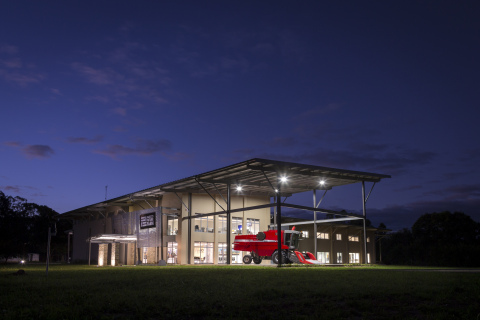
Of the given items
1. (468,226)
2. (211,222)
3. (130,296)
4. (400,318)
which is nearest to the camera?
(400,318)

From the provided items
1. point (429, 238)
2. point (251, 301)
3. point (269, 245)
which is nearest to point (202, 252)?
point (269, 245)

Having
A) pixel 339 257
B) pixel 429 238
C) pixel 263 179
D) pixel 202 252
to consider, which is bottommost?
pixel 339 257

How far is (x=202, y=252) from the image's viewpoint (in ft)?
145

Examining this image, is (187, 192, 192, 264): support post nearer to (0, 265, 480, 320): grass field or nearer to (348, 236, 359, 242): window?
(348, 236, 359, 242): window

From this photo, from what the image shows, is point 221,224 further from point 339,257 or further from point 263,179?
point 339,257

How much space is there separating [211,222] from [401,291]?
33999 mm

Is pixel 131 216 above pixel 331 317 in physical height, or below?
above

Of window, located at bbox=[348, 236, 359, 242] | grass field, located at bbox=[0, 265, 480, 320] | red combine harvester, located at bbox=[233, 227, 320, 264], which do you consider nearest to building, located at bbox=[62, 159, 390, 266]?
red combine harvester, located at bbox=[233, 227, 320, 264]

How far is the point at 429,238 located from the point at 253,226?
110 feet

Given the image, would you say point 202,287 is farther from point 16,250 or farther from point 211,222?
point 16,250

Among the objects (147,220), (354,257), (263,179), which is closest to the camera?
(263,179)

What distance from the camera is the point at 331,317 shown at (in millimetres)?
9289

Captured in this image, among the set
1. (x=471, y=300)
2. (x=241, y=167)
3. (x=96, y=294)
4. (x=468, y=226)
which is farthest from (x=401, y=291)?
(x=468, y=226)

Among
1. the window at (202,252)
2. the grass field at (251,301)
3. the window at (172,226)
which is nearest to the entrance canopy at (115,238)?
the window at (172,226)
